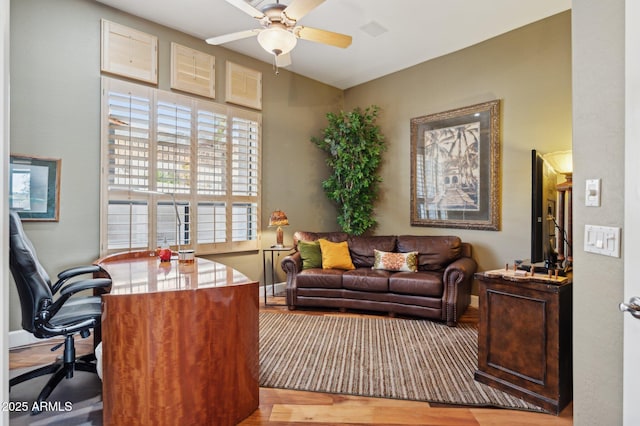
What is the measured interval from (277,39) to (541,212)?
84.6 inches

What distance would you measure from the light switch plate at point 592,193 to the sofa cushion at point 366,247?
310 centimetres

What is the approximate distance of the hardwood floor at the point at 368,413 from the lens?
6.30 ft

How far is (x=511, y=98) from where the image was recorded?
3.95 meters

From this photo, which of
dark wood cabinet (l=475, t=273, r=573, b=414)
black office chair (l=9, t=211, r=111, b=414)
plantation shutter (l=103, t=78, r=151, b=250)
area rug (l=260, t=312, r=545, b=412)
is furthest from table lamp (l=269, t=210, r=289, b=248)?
dark wood cabinet (l=475, t=273, r=573, b=414)

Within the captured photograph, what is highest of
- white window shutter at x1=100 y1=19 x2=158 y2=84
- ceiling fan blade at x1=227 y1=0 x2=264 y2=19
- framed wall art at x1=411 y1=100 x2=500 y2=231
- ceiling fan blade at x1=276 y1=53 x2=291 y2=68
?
white window shutter at x1=100 y1=19 x2=158 y2=84

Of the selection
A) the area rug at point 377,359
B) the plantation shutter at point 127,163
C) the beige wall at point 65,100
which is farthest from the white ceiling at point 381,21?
the area rug at point 377,359

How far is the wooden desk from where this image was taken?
5.34 ft

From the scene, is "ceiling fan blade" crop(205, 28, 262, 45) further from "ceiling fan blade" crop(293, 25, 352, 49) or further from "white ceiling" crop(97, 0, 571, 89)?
"white ceiling" crop(97, 0, 571, 89)

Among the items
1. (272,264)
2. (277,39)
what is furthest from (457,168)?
(277,39)

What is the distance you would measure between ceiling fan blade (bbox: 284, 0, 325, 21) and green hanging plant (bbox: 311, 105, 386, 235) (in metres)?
2.55

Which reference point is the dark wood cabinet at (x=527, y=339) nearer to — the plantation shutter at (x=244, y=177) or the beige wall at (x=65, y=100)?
the plantation shutter at (x=244, y=177)

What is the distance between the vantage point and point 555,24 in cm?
356

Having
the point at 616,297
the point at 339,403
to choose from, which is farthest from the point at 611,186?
the point at 339,403

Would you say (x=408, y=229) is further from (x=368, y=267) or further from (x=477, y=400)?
(x=477, y=400)
